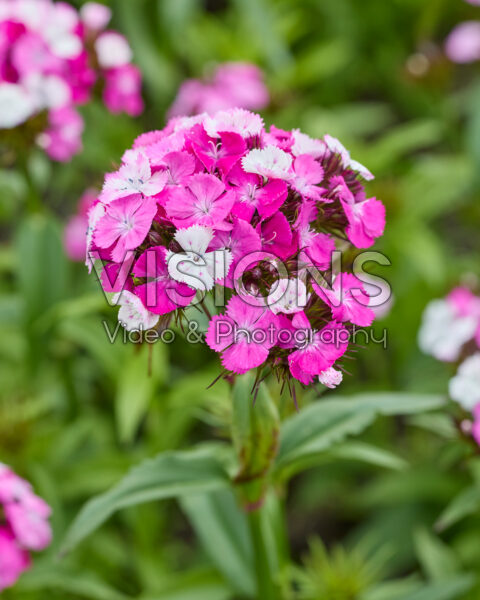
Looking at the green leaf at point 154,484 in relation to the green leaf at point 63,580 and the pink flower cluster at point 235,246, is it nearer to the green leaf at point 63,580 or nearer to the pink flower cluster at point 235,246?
the pink flower cluster at point 235,246

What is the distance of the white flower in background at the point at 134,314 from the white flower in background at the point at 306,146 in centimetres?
37

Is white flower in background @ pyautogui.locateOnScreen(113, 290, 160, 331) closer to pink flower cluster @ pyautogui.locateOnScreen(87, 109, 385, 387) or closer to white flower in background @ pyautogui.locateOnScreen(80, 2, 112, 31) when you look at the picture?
pink flower cluster @ pyautogui.locateOnScreen(87, 109, 385, 387)

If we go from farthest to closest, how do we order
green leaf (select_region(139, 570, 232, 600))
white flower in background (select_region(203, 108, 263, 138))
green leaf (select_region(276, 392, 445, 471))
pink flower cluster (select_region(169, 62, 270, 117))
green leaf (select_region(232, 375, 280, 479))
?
1. pink flower cluster (select_region(169, 62, 270, 117))
2. green leaf (select_region(139, 570, 232, 600))
3. green leaf (select_region(276, 392, 445, 471))
4. green leaf (select_region(232, 375, 280, 479))
5. white flower in background (select_region(203, 108, 263, 138))

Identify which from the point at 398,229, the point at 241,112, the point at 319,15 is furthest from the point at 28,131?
the point at 319,15

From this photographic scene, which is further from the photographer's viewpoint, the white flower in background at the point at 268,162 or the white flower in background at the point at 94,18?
the white flower in background at the point at 94,18

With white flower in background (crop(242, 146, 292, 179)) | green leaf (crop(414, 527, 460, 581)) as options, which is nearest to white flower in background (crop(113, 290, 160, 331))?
white flower in background (crop(242, 146, 292, 179))

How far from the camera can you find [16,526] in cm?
168

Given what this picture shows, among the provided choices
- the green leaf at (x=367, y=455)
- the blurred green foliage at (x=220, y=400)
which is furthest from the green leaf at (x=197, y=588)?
the green leaf at (x=367, y=455)

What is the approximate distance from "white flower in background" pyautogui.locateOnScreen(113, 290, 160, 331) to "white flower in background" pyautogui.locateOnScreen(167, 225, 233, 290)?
0.07 m

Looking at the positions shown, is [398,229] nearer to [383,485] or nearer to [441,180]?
[441,180]

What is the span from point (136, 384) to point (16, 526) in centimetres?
54

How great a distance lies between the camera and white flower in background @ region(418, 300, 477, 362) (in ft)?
6.01

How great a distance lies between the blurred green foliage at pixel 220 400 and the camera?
195cm

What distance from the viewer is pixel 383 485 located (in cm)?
249
